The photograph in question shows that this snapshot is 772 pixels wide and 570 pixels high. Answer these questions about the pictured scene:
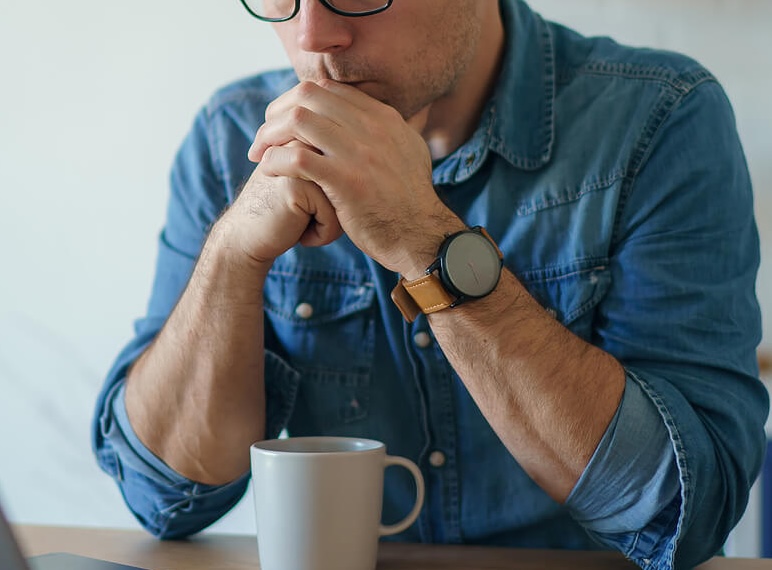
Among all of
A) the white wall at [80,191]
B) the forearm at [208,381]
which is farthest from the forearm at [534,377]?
the white wall at [80,191]

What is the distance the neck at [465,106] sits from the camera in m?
1.14

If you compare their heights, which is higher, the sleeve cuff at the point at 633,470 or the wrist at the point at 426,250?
the wrist at the point at 426,250

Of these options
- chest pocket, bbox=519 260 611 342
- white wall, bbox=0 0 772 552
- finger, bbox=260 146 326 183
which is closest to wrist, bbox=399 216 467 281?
finger, bbox=260 146 326 183

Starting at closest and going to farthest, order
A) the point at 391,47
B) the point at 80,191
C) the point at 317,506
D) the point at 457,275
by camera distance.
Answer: the point at 317,506, the point at 457,275, the point at 391,47, the point at 80,191

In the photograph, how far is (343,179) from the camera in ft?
2.69

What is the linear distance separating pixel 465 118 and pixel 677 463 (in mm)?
519

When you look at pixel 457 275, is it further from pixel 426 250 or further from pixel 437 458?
pixel 437 458

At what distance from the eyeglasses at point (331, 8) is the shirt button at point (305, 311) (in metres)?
0.34

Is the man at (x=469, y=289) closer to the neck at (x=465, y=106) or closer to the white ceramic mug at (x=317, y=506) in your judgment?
the neck at (x=465, y=106)

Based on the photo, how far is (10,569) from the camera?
1.73 ft

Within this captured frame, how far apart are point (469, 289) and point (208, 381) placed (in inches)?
12.7

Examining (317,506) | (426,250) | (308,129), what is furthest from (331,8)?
(317,506)

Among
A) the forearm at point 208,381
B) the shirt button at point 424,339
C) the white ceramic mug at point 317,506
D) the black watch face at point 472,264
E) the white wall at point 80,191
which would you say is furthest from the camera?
the white wall at point 80,191

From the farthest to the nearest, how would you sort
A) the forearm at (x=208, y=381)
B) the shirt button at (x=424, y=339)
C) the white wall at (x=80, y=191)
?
the white wall at (x=80, y=191)
the shirt button at (x=424, y=339)
the forearm at (x=208, y=381)
